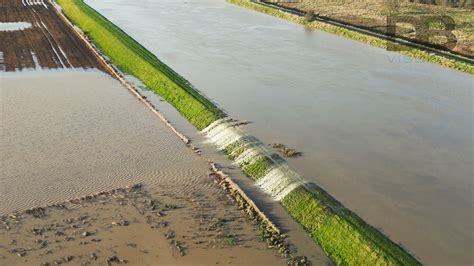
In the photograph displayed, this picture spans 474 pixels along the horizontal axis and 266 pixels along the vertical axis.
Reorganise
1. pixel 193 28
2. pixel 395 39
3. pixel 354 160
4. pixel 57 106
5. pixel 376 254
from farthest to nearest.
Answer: pixel 193 28 < pixel 395 39 < pixel 57 106 < pixel 354 160 < pixel 376 254

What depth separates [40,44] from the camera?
25375mm

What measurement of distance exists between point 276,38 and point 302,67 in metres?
6.36

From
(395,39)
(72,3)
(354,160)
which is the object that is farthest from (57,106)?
(72,3)

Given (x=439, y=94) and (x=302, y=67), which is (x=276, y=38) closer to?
(x=302, y=67)

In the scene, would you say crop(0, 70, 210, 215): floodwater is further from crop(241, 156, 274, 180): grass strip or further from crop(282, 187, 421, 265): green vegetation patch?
crop(282, 187, 421, 265): green vegetation patch

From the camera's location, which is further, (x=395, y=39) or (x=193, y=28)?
(x=193, y=28)

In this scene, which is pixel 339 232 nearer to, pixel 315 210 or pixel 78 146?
pixel 315 210

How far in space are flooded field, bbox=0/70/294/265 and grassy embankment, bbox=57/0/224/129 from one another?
53.4 inches

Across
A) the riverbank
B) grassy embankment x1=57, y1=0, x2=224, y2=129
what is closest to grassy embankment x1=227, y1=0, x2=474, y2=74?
grassy embankment x1=57, y1=0, x2=224, y2=129

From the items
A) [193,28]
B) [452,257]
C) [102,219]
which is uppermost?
[193,28]

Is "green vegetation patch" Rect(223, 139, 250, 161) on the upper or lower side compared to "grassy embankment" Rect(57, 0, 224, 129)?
lower

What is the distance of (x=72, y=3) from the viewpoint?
1443 inches

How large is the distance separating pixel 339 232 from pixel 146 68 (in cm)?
1343

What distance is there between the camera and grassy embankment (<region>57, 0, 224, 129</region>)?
16672 mm
